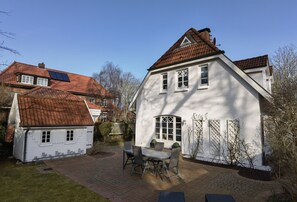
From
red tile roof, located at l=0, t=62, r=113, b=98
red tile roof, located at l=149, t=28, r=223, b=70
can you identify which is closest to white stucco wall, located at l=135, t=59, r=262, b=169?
red tile roof, located at l=149, t=28, r=223, b=70

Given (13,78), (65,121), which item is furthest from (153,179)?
(13,78)

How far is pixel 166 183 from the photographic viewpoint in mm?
7332

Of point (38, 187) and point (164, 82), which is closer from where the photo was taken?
point (38, 187)

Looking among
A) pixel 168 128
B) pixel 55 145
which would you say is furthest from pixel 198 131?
pixel 55 145

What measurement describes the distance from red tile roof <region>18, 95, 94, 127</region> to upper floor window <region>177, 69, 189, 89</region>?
25.2 ft

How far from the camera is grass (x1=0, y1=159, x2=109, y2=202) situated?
596 centimetres

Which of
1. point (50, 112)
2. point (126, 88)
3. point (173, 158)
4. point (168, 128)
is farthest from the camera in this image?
point (126, 88)

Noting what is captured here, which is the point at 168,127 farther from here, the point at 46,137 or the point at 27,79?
the point at 27,79

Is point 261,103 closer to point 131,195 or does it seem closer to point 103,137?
point 131,195

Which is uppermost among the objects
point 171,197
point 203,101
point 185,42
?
point 185,42

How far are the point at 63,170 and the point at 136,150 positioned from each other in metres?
4.45

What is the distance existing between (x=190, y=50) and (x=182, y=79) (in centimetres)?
232

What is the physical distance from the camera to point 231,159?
1000 centimetres

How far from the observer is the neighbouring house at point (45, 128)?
34.7 feet
